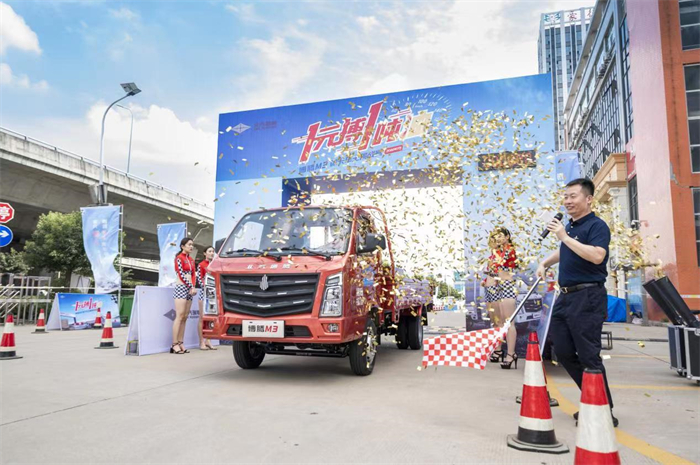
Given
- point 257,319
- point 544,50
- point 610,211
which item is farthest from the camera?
point 544,50

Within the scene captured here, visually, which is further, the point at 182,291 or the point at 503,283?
the point at 182,291

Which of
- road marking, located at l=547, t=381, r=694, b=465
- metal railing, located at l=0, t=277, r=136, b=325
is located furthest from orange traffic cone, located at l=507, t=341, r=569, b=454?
metal railing, located at l=0, t=277, r=136, b=325

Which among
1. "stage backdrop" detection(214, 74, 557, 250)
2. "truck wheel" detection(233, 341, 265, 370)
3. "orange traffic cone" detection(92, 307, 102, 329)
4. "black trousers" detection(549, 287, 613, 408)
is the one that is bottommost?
"orange traffic cone" detection(92, 307, 102, 329)

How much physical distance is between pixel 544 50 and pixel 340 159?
12036cm

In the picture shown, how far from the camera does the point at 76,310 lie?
1396 cm

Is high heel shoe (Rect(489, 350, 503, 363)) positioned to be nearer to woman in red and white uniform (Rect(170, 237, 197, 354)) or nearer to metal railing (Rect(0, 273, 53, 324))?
woman in red and white uniform (Rect(170, 237, 197, 354))

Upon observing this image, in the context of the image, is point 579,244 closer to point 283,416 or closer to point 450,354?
point 450,354

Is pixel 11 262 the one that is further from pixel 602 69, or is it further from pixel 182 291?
pixel 602 69

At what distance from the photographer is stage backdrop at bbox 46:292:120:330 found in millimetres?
13500

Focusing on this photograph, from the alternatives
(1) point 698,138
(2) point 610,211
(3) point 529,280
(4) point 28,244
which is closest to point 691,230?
(1) point 698,138

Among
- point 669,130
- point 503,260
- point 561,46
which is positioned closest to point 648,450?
point 503,260

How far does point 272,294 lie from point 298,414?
165cm

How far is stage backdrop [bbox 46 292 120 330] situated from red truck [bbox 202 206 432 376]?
9.81m

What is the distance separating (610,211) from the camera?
494 cm
